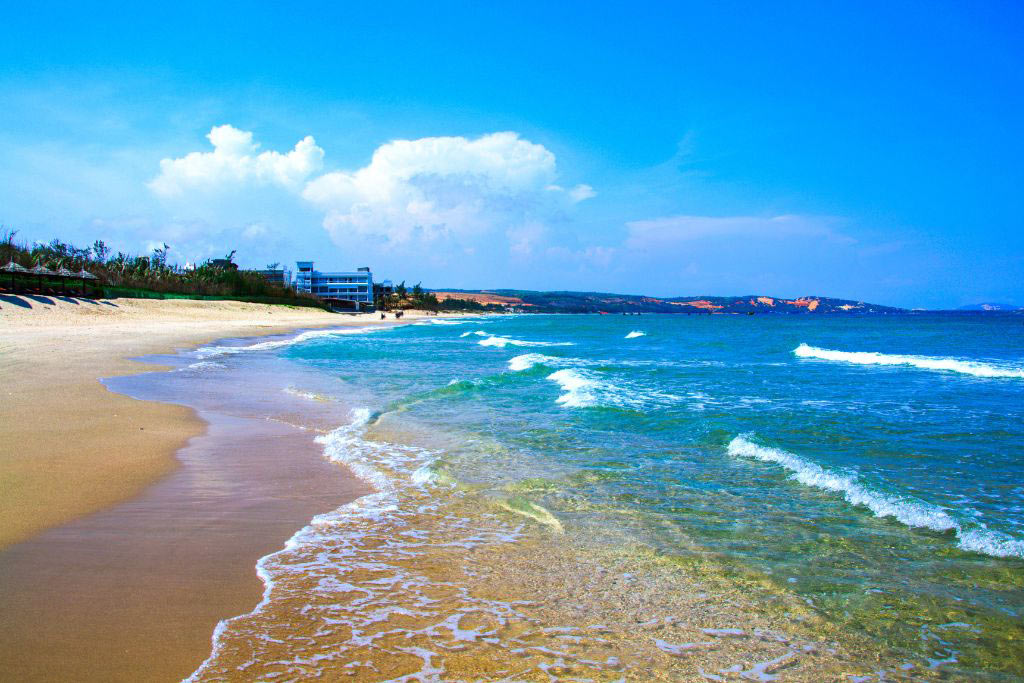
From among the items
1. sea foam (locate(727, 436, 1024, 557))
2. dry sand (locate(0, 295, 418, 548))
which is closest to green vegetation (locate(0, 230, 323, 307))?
dry sand (locate(0, 295, 418, 548))

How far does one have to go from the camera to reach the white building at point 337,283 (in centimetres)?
13912

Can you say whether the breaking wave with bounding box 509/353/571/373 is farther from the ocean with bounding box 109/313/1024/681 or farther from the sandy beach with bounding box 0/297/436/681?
the sandy beach with bounding box 0/297/436/681

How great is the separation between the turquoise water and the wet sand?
2.33 metres

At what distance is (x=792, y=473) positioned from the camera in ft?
26.5

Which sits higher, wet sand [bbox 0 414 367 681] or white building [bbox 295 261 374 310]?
white building [bbox 295 261 374 310]

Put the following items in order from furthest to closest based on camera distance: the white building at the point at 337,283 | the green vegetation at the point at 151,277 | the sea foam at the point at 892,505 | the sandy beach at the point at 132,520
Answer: the white building at the point at 337,283
the green vegetation at the point at 151,277
the sea foam at the point at 892,505
the sandy beach at the point at 132,520

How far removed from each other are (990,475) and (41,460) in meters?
11.9

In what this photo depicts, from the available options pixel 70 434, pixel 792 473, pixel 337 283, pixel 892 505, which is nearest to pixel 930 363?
pixel 792 473

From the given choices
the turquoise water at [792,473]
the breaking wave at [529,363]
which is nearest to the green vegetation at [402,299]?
the breaking wave at [529,363]

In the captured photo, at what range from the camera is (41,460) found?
23.6 feet

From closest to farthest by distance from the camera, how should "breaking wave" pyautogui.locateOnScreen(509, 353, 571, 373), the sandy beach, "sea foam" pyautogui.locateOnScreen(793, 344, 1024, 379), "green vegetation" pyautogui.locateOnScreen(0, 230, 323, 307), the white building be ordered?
the sandy beach
"sea foam" pyautogui.locateOnScreen(793, 344, 1024, 379)
"breaking wave" pyautogui.locateOnScreen(509, 353, 571, 373)
"green vegetation" pyautogui.locateOnScreen(0, 230, 323, 307)
the white building

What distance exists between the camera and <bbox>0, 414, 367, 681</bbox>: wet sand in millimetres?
3275

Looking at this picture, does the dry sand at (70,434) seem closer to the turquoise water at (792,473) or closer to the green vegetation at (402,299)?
the turquoise water at (792,473)

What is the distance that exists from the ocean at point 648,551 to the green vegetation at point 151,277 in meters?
48.6
